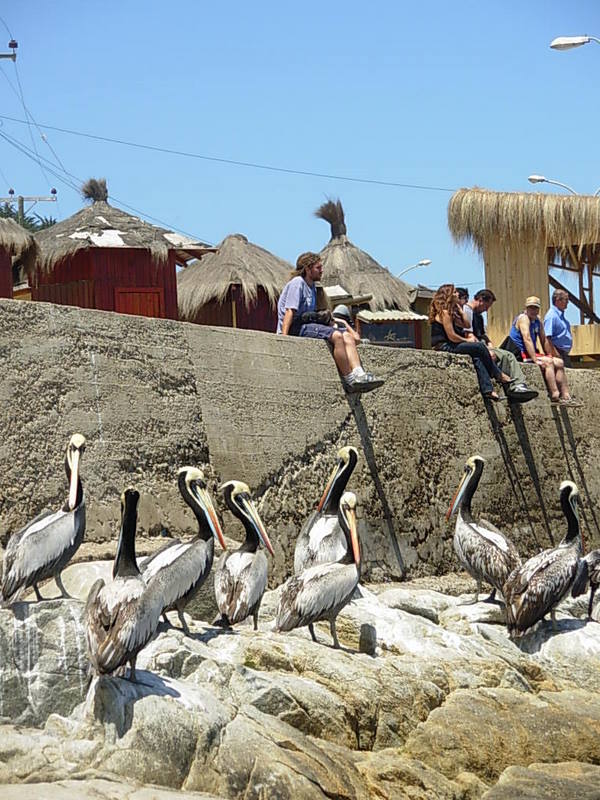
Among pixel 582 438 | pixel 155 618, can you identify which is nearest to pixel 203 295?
pixel 582 438

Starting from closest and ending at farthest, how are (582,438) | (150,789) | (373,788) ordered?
(150,789) < (373,788) < (582,438)

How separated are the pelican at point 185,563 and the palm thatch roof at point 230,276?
13798mm

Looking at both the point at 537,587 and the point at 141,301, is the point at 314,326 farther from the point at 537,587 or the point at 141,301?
the point at 141,301

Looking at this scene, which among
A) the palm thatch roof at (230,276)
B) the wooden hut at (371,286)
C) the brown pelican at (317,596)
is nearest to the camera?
the brown pelican at (317,596)

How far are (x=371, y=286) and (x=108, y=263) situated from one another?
7.37m

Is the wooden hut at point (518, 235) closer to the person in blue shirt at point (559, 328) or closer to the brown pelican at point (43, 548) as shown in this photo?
the person in blue shirt at point (559, 328)

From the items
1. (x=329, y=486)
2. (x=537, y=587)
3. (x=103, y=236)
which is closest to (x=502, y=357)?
(x=329, y=486)

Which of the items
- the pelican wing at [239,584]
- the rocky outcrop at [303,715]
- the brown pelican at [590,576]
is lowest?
the rocky outcrop at [303,715]

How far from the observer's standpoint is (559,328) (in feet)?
49.7

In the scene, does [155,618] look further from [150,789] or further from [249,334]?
[249,334]

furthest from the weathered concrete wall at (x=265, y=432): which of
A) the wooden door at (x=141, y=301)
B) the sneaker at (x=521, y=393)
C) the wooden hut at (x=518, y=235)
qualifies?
the wooden door at (x=141, y=301)

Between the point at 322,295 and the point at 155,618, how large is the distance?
1067 cm

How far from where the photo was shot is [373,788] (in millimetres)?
7309

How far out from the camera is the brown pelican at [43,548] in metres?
7.71
